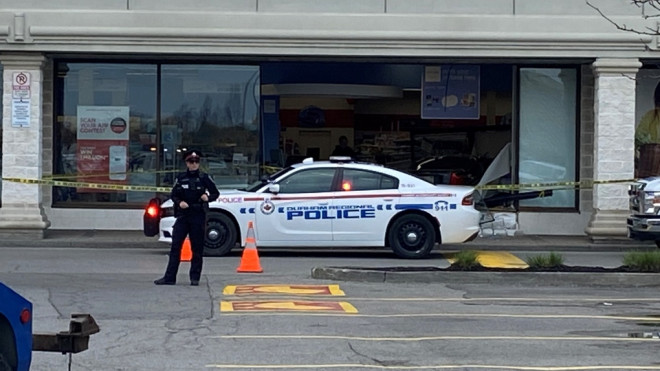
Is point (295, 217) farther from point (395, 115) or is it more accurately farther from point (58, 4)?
point (395, 115)

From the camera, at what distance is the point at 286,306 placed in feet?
40.8

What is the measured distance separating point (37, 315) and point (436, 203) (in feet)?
27.0

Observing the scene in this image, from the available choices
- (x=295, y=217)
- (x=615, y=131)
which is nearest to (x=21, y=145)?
(x=295, y=217)

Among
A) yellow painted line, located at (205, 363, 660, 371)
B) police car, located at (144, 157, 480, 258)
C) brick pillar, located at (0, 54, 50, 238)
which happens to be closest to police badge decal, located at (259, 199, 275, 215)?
police car, located at (144, 157, 480, 258)

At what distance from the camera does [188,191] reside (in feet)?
47.3

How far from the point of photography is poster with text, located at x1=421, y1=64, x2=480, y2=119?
2377 cm

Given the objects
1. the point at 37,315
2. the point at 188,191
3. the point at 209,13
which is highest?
the point at 209,13

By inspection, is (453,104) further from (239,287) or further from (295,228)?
(239,287)

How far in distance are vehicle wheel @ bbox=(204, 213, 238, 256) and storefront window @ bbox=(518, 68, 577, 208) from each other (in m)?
7.44

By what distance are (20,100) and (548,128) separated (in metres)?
10.6

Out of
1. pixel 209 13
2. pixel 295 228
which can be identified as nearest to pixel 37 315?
pixel 295 228

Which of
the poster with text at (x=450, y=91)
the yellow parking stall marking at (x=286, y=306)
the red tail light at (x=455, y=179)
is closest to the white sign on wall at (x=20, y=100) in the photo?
the poster with text at (x=450, y=91)

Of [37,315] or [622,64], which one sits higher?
[622,64]

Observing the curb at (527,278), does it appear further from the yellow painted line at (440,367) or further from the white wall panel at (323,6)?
the white wall panel at (323,6)
